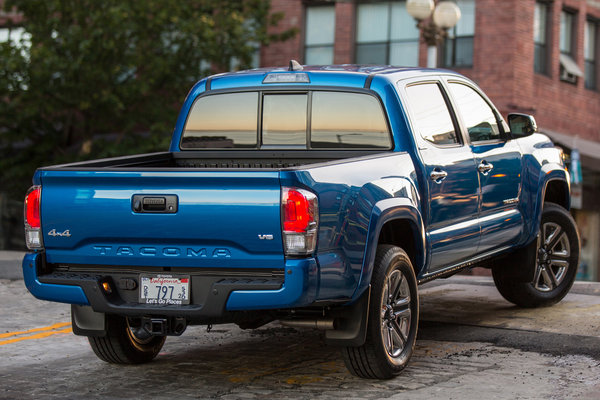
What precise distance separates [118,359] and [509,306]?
13.8 feet

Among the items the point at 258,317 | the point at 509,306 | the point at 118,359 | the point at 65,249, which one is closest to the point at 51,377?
the point at 118,359

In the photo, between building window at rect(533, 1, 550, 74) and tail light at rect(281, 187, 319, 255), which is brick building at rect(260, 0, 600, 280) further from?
tail light at rect(281, 187, 319, 255)

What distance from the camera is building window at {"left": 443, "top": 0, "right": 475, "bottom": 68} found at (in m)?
25.6

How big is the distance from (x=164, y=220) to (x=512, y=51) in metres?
20.2

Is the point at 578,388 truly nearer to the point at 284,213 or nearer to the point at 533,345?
the point at 533,345

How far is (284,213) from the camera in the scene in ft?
19.0

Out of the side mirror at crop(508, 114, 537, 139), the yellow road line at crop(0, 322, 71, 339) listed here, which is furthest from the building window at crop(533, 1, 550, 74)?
the yellow road line at crop(0, 322, 71, 339)

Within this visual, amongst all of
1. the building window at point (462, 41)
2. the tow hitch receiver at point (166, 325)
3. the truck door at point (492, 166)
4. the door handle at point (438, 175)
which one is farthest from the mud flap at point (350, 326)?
the building window at point (462, 41)

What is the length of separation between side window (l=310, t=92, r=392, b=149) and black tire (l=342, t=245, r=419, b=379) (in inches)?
37.1

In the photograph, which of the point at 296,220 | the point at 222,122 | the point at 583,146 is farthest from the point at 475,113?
the point at 583,146

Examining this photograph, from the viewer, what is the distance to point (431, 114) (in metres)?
7.83

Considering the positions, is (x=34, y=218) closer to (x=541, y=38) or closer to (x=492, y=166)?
(x=492, y=166)

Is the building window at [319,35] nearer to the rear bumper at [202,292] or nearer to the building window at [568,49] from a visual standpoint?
the building window at [568,49]

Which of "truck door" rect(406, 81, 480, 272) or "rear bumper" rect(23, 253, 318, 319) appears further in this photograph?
"truck door" rect(406, 81, 480, 272)
